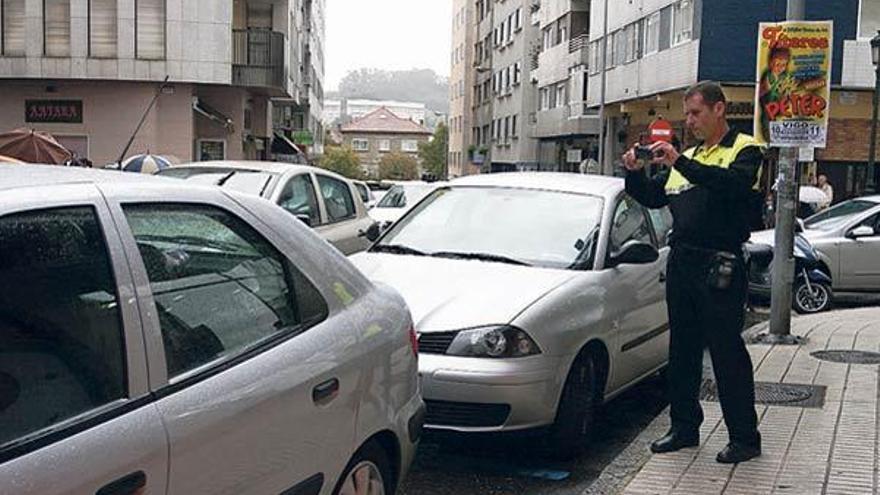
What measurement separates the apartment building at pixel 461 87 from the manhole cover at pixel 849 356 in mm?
67901

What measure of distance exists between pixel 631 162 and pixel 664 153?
1.22 feet

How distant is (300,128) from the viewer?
6203cm

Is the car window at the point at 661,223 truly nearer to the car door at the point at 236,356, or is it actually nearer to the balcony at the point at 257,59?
the car door at the point at 236,356

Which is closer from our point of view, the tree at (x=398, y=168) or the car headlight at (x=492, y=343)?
the car headlight at (x=492, y=343)

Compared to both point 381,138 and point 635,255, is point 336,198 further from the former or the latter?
point 381,138

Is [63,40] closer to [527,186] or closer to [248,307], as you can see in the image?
[527,186]

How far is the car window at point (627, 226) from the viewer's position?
6.78 m

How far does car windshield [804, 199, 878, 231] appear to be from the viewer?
48.1 ft

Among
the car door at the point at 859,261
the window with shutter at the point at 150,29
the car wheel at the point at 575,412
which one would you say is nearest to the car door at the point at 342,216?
the car wheel at the point at 575,412

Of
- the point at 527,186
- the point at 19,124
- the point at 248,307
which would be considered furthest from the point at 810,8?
the point at 248,307

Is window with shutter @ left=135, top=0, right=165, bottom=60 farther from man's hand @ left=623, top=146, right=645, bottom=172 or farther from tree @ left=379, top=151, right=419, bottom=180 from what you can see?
tree @ left=379, top=151, right=419, bottom=180

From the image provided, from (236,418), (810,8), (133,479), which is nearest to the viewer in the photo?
(133,479)

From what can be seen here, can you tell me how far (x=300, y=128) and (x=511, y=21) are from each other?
1488 centimetres

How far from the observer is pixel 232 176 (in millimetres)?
10117
